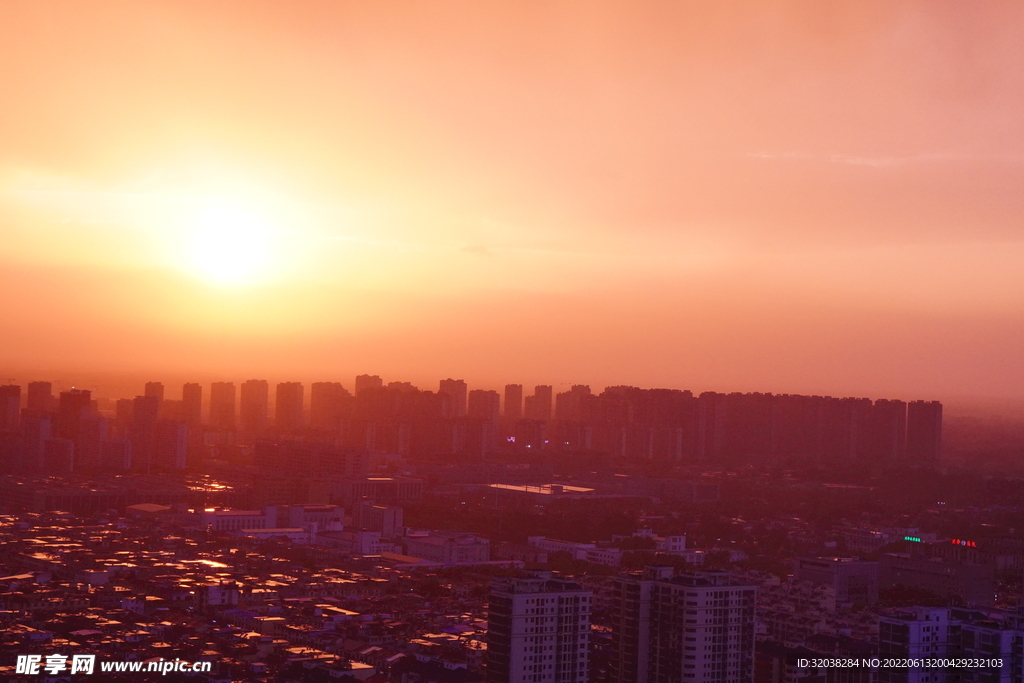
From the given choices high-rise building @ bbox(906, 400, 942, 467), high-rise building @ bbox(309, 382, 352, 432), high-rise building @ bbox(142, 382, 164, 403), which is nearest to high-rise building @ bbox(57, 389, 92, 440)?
high-rise building @ bbox(142, 382, 164, 403)

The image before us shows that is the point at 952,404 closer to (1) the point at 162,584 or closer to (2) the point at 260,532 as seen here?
(2) the point at 260,532

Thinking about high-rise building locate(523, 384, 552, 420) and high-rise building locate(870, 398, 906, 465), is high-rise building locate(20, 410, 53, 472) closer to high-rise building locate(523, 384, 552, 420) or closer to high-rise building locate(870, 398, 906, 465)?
high-rise building locate(523, 384, 552, 420)

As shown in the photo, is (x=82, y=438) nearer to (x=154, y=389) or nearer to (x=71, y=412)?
(x=71, y=412)

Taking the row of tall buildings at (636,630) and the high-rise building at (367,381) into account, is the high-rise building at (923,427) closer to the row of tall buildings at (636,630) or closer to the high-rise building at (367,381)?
the high-rise building at (367,381)

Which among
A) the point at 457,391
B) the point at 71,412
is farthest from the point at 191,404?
the point at 457,391

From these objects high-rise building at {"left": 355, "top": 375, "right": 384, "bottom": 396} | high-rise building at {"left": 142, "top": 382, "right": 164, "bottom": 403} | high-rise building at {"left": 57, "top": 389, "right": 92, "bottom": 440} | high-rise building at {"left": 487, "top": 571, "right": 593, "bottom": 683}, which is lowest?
high-rise building at {"left": 487, "top": 571, "right": 593, "bottom": 683}

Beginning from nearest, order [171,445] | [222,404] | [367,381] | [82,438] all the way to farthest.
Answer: [82,438]
[171,445]
[222,404]
[367,381]

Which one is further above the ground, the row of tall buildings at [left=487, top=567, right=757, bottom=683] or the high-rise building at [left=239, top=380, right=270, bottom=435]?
the high-rise building at [left=239, top=380, right=270, bottom=435]
